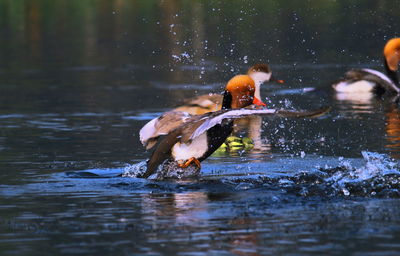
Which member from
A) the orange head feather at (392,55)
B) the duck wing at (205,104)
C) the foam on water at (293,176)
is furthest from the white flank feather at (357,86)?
the foam on water at (293,176)

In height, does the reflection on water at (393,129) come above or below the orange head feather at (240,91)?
below

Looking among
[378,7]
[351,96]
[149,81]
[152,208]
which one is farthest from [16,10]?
[152,208]

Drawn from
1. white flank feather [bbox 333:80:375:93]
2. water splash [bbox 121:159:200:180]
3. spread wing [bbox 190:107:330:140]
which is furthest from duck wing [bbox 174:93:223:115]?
white flank feather [bbox 333:80:375:93]

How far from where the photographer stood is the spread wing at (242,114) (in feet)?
30.6

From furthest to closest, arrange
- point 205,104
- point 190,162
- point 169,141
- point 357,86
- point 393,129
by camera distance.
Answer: point 357,86
point 205,104
point 393,129
point 190,162
point 169,141

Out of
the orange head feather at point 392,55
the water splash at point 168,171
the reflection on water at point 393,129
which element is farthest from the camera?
the orange head feather at point 392,55

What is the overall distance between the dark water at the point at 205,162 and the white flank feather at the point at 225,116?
52cm

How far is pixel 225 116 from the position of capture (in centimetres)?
1002

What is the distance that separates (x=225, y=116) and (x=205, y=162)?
2.09m

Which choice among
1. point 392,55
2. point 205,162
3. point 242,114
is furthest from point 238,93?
point 392,55

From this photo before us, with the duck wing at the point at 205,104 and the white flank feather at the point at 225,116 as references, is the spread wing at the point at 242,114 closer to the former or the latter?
the white flank feather at the point at 225,116

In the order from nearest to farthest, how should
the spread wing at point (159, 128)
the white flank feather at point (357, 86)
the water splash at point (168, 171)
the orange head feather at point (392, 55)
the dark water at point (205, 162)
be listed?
the dark water at point (205, 162)
the water splash at point (168, 171)
the spread wing at point (159, 128)
the white flank feather at point (357, 86)
the orange head feather at point (392, 55)

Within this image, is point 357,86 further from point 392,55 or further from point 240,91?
point 240,91

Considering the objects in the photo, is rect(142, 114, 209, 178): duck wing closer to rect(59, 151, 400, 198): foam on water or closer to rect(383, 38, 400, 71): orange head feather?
rect(59, 151, 400, 198): foam on water
